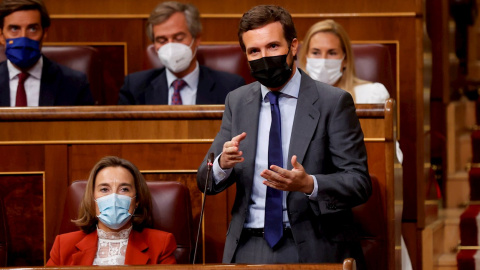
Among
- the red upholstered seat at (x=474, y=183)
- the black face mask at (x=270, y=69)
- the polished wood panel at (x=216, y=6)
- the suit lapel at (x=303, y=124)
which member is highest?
the polished wood panel at (x=216, y=6)

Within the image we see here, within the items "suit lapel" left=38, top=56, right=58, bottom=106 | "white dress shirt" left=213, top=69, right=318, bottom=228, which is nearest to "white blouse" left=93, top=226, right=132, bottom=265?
"white dress shirt" left=213, top=69, right=318, bottom=228

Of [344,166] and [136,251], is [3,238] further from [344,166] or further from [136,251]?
[344,166]

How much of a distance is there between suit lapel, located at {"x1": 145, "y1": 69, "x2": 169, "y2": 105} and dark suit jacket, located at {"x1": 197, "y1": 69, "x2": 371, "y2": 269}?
2.20 ft

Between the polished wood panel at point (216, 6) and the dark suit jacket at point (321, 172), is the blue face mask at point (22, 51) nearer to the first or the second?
the polished wood panel at point (216, 6)

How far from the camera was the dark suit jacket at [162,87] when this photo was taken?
1.83 metres

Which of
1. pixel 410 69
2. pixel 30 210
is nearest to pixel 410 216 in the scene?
pixel 410 69

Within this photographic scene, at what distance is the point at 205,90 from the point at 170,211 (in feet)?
1.62

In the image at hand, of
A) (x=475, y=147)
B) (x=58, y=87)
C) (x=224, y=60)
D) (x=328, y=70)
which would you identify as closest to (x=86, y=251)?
(x=58, y=87)

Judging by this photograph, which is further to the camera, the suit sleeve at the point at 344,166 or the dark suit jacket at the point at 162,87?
the dark suit jacket at the point at 162,87

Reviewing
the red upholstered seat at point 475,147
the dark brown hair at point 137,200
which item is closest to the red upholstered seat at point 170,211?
the dark brown hair at point 137,200

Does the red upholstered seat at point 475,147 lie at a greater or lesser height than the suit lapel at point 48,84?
lesser

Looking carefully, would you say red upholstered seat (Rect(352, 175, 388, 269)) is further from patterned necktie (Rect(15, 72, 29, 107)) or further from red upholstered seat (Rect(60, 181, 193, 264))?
patterned necktie (Rect(15, 72, 29, 107))

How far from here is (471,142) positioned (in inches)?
91.0

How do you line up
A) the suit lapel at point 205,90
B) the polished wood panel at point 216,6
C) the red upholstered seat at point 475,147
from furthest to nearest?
the red upholstered seat at point 475,147, the polished wood panel at point 216,6, the suit lapel at point 205,90
